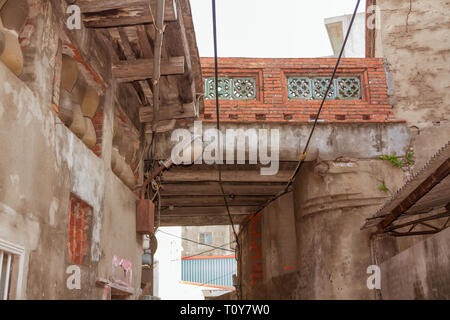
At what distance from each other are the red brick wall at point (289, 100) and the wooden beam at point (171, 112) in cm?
105

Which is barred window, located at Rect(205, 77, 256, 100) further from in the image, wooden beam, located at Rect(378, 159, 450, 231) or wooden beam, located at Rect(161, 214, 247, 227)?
wooden beam, located at Rect(161, 214, 247, 227)

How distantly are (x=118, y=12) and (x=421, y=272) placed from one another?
5396 millimetres

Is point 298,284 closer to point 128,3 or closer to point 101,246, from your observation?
point 101,246

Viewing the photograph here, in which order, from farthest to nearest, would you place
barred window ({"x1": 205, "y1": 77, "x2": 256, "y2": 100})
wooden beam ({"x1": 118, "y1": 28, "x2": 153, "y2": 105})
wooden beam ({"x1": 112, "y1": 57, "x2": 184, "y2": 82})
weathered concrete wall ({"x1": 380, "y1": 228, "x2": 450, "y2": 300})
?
barred window ({"x1": 205, "y1": 77, "x2": 256, "y2": 100}) < wooden beam ({"x1": 112, "y1": 57, "x2": 184, "y2": 82}) < wooden beam ({"x1": 118, "y1": 28, "x2": 153, "y2": 105}) < weathered concrete wall ({"x1": 380, "y1": 228, "x2": 450, "y2": 300})

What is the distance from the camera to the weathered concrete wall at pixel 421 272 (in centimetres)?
666

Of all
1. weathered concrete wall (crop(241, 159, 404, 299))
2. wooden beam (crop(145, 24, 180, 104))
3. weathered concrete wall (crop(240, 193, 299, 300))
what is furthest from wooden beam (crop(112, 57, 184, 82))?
weathered concrete wall (crop(240, 193, 299, 300))

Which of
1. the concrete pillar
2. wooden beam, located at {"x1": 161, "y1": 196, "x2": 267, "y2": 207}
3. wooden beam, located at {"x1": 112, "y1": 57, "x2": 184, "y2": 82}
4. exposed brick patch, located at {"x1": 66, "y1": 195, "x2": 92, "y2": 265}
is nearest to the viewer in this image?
exposed brick patch, located at {"x1": 66, "y1": 195, "x2": 92, "y2": 265}

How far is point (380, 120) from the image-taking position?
997 cm

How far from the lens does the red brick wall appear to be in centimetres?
1002

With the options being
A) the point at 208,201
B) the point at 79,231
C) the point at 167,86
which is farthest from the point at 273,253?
the point at 79,231

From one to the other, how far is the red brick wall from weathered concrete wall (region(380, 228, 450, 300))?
2898 mm

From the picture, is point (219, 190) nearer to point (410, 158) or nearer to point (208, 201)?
point (208, 201)

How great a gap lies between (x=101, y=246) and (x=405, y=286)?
4674mm

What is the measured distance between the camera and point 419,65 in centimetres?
1025
